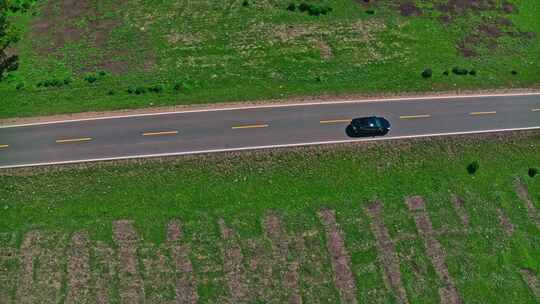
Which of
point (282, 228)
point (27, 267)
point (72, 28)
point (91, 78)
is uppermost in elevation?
point (72, 28)

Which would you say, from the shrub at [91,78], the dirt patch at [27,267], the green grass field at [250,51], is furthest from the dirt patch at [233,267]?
the shrub at [91,78]

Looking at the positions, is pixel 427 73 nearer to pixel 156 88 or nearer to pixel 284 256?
pixel 284 256

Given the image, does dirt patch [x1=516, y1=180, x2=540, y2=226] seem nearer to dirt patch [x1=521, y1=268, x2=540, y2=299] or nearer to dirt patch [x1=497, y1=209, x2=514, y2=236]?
dirt patch [x1=497, y1=209, x2=514, y2=236]

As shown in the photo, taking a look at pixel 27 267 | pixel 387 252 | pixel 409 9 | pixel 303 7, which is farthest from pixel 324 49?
pixel 27 267

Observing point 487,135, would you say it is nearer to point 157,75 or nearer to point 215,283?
point 215,283

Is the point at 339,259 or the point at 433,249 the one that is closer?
the point at 339,259

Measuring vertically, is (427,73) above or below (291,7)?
below

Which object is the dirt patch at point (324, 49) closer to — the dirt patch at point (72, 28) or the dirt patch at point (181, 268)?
the dirt patch at point (72, 28)

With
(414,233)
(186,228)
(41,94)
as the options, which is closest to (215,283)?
(186,228)
